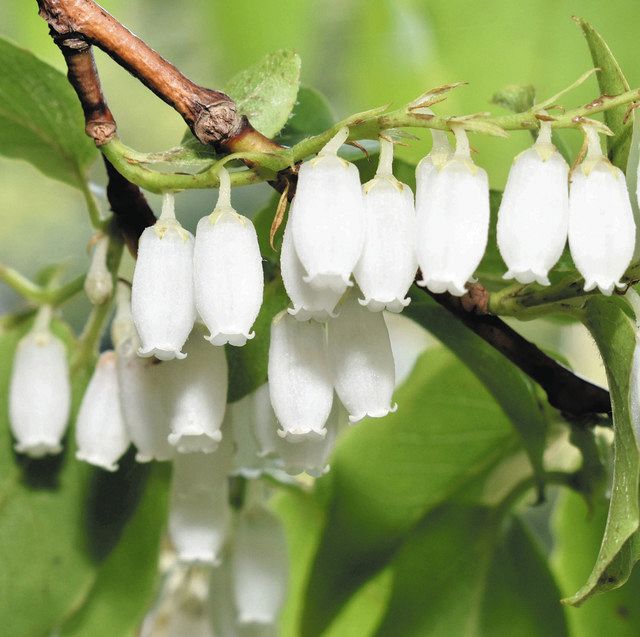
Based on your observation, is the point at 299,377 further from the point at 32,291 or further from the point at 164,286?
the point at 32,291

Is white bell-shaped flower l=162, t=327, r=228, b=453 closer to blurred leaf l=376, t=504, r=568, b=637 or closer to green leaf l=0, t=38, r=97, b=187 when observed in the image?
green leaf l=0, t=38, r=97, b=187

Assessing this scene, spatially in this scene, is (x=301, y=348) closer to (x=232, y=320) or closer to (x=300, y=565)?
(x=232, y=320)

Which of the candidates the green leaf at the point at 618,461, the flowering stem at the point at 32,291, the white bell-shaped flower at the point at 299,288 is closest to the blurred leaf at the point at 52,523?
the flowering stem at the point at 32,291

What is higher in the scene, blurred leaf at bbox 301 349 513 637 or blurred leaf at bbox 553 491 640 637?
blurred leaf at bbox 301 349 513 637

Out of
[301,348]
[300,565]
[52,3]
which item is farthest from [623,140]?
[300,565]

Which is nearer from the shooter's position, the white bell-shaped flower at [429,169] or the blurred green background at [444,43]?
the white bell-shaped flower at [429,169]

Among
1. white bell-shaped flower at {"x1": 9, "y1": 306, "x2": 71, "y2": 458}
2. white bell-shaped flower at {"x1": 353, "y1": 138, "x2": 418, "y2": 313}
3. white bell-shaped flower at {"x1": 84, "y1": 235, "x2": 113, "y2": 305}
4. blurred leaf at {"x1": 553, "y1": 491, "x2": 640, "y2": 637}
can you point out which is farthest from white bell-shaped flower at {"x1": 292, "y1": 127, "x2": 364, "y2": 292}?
blurred leaf at {"x1": 553, "y1": 491, "x2": 640, "y2": 637}

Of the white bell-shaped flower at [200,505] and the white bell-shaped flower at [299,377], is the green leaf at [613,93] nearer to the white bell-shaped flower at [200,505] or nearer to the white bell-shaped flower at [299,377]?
the white bell-shaped flower at [299,377]
